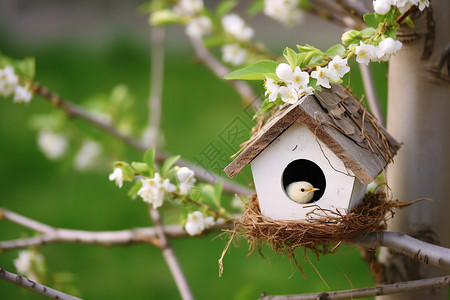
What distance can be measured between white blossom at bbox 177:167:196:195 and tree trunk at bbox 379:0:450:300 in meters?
0.38

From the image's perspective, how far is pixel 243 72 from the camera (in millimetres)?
823

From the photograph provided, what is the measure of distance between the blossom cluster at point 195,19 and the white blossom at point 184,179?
0.70 meters

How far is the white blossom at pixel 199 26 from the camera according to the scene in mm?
1623

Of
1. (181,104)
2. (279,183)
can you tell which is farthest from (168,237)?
(181,104)

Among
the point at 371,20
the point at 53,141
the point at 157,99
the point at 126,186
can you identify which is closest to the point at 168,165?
the point at 371,20

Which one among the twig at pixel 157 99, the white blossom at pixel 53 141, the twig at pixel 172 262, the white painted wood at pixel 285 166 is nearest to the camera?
the white painted wood at pixel 285 166

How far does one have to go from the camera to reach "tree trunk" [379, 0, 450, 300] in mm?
1003

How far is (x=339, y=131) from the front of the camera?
891 mm

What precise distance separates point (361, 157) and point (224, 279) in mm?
1724

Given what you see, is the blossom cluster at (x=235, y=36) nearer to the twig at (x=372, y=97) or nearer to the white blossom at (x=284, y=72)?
the twig at (x=372, y=97)

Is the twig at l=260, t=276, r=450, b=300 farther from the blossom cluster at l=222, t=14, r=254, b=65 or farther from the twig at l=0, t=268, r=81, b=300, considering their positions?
the blossom cluster at l=222, t=14, r=254, b=65

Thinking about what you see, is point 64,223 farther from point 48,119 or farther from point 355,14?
point 355,14

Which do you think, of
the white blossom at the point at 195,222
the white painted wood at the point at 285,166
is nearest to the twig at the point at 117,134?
the white blossom at the point at 195,222

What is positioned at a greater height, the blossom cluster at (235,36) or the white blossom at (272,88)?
the blossom cluster at (235,36)
